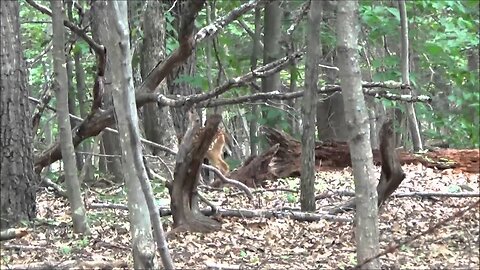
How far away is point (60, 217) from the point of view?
21.8ft

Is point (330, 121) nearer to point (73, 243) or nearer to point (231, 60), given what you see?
point (231, 60)

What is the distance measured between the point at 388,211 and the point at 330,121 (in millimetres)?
6270

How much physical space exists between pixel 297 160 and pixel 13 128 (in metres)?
4.65

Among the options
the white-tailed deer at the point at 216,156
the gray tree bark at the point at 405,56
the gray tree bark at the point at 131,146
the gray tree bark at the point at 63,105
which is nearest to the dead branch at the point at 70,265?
the gray tree bark at the point at 131,146

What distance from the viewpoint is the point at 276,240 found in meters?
5.87

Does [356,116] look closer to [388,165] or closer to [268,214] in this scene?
[388,165]

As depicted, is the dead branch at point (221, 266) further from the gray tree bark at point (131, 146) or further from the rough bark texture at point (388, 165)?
the rough bark texture at point (388, 165)

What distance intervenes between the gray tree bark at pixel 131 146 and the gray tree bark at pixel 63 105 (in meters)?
1.62

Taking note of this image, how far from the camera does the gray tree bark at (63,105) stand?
18.2ft

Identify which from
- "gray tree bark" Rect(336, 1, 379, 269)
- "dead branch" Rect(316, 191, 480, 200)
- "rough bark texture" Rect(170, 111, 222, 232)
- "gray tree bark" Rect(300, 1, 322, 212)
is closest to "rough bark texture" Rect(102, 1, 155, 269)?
"gray tree bark" Rect(336, 1, 379, 269)

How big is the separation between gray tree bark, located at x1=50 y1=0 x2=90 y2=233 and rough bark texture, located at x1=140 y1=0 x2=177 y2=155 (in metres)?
4.09

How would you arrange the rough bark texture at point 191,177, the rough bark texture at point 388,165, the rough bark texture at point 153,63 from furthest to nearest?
the rough bark texture at point 153,63
the rough bark texture at point 388,165
the rough bark texture at point 191,177

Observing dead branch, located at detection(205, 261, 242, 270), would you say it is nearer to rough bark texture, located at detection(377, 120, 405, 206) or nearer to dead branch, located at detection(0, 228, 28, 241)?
dead branch, located at detection(0, 228, 28, 241)

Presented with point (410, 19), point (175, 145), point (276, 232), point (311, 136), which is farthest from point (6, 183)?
point (410, 19)
